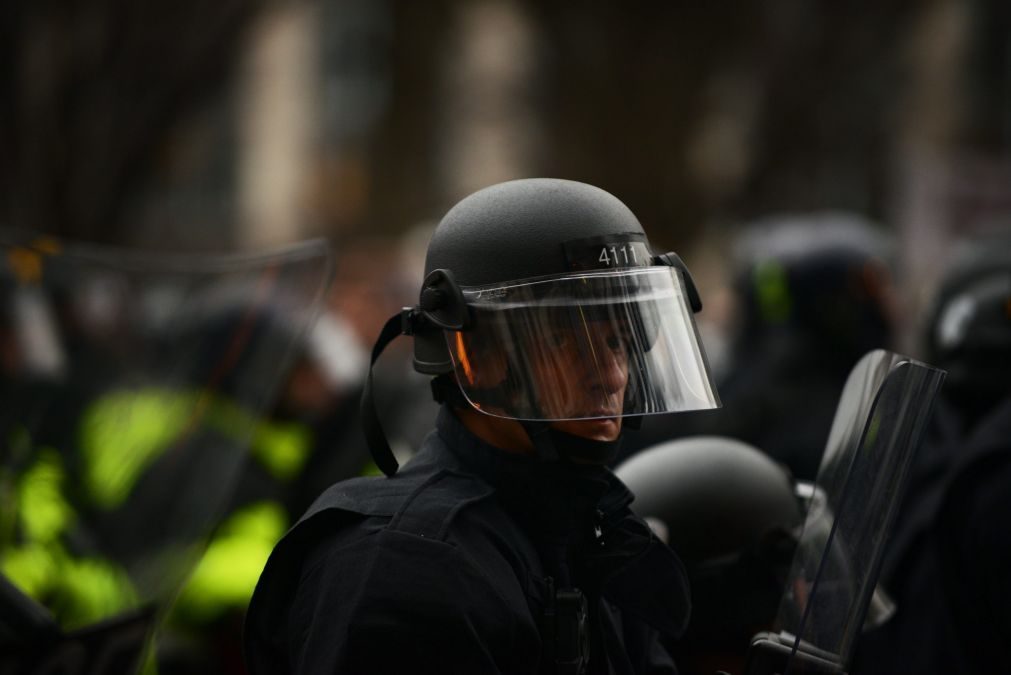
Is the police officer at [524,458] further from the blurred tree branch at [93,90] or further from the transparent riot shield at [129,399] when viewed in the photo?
the blurred tree branch at [93,90]

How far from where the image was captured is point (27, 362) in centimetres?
302

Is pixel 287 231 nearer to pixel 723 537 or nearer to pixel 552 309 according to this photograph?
pixel 723 537

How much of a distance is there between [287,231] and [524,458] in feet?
83.7

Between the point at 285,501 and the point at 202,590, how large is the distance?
23.9 inches

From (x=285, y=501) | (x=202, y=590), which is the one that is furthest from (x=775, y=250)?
(x=202, y=590)

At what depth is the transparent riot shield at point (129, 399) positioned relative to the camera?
278 centimetres

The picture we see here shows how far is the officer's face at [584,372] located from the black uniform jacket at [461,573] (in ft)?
0.38

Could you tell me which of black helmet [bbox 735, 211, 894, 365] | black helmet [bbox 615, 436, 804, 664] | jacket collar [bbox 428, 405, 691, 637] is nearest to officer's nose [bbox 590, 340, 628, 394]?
jacket collar [bbox 428, 405, 691, 637]

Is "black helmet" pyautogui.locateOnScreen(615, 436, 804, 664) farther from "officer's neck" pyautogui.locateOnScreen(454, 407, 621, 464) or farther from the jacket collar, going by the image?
"officer's neck" pyautogui.locateOnScreen(454, 407, 621, 464)

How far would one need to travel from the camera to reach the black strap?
85.7 inches

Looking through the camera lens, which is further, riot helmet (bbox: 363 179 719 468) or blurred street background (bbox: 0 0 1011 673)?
blurred street background (bbox: 0 0 1011 673)

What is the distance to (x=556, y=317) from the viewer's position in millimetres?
2096

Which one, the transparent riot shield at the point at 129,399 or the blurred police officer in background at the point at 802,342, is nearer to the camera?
the transparent riot shield at the point at 129,399

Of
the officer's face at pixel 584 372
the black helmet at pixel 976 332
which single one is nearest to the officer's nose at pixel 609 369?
the officer's face at pixel 584 372
